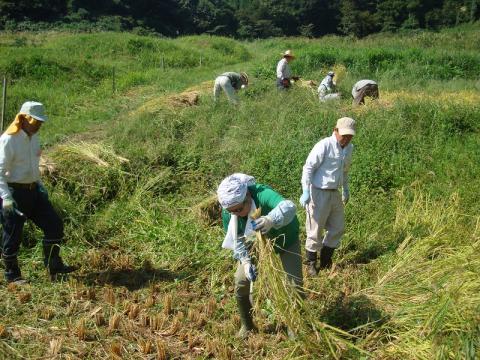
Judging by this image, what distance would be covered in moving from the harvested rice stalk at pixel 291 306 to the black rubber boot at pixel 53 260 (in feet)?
7.27

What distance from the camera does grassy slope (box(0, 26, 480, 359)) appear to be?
366cm

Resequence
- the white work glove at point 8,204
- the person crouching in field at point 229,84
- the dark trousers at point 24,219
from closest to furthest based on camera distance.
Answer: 1. the white work glove at point 8,204
2. the dark trousers at point 24,219
3. the person crouching in field at point 229,84

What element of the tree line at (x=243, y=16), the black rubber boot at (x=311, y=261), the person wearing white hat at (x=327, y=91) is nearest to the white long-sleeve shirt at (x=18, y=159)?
the black rubber boot at (x=311, y=261)

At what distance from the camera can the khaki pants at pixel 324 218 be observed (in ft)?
14.9

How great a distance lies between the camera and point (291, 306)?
321cm

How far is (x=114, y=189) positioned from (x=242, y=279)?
3166 millimetres

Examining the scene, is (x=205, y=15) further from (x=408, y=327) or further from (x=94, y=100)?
(x=408, y=327)

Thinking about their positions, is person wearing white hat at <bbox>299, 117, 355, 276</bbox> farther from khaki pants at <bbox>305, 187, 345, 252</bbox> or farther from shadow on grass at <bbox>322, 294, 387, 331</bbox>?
shadow on grass at <bbox>322, 294, 387, 331</bbox>

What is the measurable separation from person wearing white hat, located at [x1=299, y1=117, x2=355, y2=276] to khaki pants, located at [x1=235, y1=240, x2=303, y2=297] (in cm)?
101

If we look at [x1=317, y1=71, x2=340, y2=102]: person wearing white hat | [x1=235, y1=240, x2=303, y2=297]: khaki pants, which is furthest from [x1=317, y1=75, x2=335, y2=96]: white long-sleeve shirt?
[x1=235, y1=240, x2=303, y2=297]: khaki pants

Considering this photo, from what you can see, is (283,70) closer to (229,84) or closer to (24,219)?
(229,84)

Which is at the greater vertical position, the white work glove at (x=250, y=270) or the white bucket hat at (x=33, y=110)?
the white bucket hat at (x=33, y=110)

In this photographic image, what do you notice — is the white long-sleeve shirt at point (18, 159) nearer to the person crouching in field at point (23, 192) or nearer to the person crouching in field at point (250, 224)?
the person crouching in field at point (23, 192)

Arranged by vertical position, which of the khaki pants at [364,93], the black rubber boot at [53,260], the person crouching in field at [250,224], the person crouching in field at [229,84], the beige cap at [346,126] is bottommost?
the black rubber boot at [53,260]
